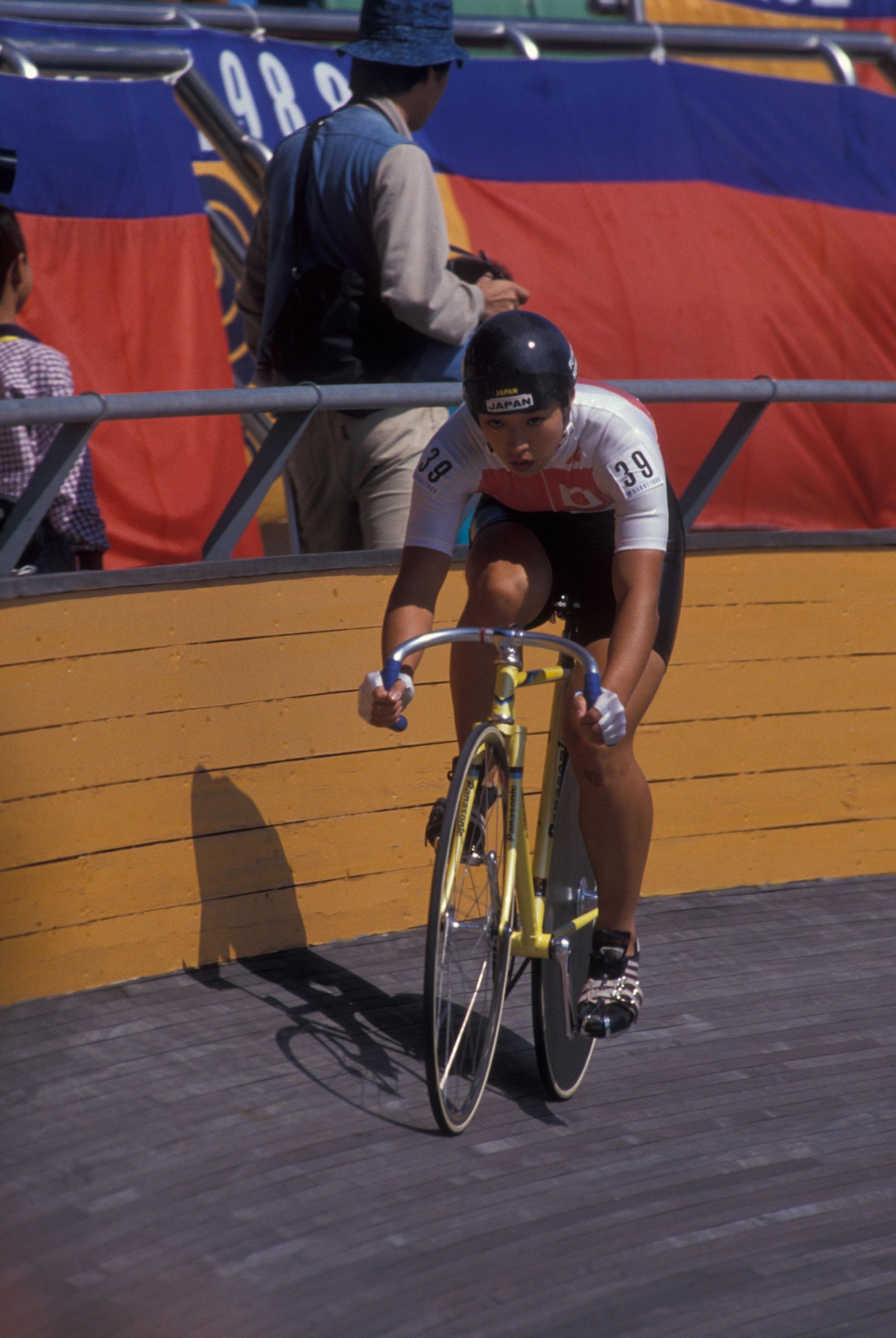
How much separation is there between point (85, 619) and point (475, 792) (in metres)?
1.36

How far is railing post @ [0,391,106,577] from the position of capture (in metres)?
4.12

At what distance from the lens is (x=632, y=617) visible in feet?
12.0

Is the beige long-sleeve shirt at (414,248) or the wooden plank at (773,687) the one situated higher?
the beige long-sleeve shirt at (414,248)

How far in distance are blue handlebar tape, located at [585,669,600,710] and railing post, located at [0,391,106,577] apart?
5.04ft

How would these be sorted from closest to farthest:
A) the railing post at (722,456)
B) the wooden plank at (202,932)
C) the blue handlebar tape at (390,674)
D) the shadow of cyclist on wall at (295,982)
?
1. the blue handlebar tape at (390,674)
2. the shadow of cyclist on wall at (295,982)
3. the wooden plank at (202,932)
4. the railing post at (722,456)

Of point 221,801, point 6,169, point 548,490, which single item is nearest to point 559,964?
point 548,490

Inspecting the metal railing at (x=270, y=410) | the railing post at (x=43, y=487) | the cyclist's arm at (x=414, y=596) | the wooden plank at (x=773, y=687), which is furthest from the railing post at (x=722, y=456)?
the railing post at (x=43, y=487)

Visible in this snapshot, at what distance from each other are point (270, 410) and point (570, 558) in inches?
39.5

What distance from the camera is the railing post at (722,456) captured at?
5.25 meters

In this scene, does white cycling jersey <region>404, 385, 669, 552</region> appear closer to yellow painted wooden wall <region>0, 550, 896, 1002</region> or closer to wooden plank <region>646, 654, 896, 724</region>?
yellow painted wooden wall <region>0, 550, 896, 1002</region>

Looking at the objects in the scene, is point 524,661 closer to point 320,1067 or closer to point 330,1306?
point 320,1067

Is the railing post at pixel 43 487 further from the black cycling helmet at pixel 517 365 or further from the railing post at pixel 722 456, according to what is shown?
the railing post at pixel 722 456

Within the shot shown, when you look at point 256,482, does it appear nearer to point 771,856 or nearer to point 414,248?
point 414,248

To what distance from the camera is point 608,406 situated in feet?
12.4
